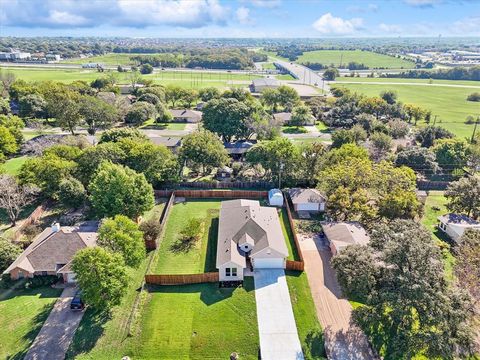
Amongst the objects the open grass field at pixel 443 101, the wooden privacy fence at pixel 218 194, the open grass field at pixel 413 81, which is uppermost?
the open grass field at pixel 413 81

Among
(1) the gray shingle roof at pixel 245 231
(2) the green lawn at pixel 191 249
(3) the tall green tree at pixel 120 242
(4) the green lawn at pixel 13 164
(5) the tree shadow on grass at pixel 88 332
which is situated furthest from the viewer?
(4) the green lawn at pixel 13 164

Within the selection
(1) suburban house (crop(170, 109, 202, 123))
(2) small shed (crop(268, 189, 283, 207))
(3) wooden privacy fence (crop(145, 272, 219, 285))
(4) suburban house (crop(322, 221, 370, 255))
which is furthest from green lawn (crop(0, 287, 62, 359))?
(1) suburban house (crop(170, 109, 202, 123))

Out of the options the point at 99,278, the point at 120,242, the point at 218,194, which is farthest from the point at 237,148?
the point at 99,278

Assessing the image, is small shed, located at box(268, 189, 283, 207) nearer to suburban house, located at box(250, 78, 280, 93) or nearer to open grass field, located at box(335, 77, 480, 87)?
suburban house, located at box(250, 78, 280, 93)

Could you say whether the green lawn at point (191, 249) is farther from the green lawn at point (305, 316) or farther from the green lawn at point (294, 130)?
the green lawn at point (294, 130)

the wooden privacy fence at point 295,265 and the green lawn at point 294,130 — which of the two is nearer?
the wooden privacy fence at point 295,265

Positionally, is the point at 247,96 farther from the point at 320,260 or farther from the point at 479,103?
the point at 479,103

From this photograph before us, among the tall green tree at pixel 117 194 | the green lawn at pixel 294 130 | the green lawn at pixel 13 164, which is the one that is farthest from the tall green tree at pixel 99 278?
the green lawn at pixel 294 130
